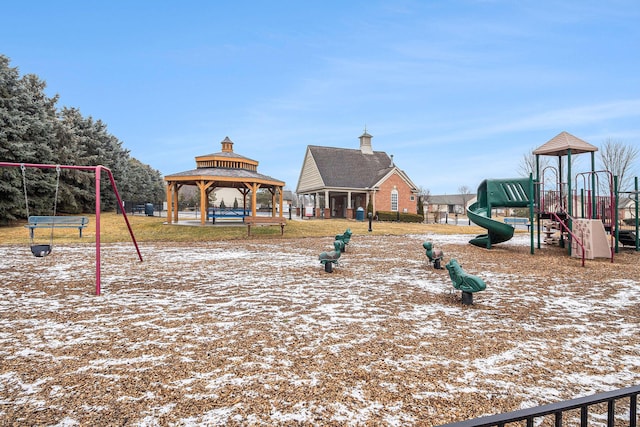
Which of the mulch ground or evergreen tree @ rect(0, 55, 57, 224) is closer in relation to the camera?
the mulch ground

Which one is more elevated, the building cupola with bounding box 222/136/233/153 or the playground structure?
the building cupola with bounding box 222/136/233/153

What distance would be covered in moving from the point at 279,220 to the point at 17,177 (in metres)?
16.2

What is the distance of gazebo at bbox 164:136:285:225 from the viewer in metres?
20.8

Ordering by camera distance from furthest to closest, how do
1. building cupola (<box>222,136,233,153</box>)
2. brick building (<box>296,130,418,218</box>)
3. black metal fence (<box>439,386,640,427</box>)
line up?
brick building (<box>296,130,418,218</box>), building cupola (<box>222,136,233,153</box>), black metal fence (<box>439,386,640,427</box>)

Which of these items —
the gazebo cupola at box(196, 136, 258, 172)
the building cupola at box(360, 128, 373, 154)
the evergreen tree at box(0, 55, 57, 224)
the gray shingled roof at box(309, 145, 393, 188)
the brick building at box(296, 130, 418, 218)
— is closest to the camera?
the evergreen tree at box(0, 55, 57, 224)

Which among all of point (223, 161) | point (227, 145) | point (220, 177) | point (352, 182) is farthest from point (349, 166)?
point (220, 177)

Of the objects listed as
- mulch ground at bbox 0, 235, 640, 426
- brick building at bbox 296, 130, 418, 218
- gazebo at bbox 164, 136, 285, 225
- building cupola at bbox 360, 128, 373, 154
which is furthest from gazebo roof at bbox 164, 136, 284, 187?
building cupola at bbox 360, 128, 373, 154

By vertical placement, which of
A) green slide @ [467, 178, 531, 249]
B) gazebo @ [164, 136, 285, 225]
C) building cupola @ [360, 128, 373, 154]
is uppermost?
building cupola @ [360, 128, 373, 154]

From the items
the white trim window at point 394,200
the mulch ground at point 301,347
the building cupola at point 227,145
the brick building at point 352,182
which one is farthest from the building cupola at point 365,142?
the mulch ground at point 301,347

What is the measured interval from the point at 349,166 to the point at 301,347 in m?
34.0

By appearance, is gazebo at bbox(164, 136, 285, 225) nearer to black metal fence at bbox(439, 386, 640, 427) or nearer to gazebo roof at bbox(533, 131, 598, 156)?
gazebo roof at bbox(533, 131, 598, 156)

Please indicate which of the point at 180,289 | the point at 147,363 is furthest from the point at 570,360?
the point at 180,289

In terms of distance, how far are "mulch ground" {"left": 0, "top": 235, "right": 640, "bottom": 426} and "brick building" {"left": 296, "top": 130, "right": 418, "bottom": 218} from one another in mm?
26270

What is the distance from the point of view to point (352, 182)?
35406 mm
